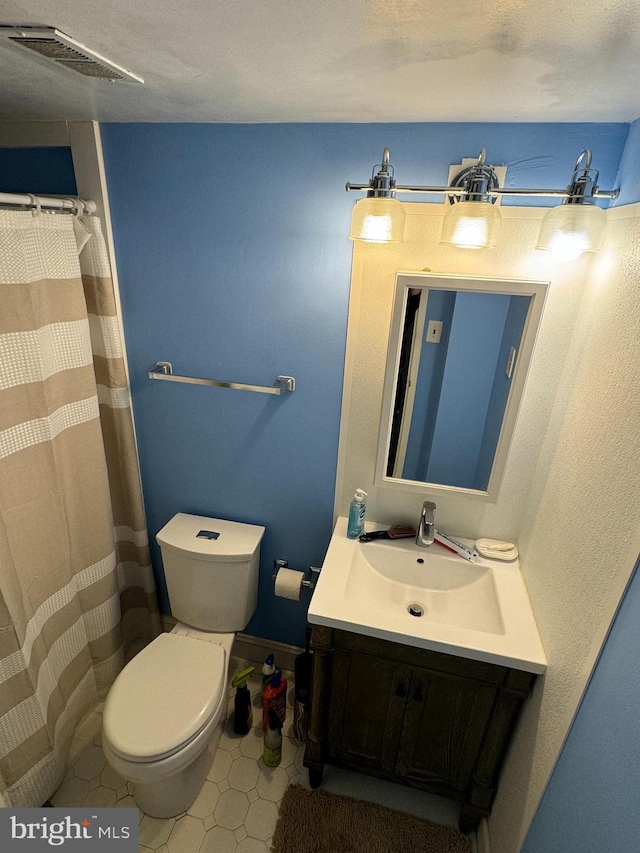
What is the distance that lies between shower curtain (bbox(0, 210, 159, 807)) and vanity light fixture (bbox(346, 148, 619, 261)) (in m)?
0.95

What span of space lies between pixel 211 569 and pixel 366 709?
74cm

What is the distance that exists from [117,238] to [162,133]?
38 centimetres

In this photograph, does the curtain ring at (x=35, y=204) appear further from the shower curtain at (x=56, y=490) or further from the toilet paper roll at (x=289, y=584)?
the toilet paper roll at (x=289, y=584)

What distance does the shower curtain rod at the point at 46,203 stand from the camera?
3.88 ft

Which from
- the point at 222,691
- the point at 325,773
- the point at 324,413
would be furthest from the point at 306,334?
the point at 325,773

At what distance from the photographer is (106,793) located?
157 cm

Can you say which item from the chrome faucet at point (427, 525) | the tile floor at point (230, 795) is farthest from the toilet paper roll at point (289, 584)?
the tile floor at point (230, 795)

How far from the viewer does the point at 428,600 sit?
1463mm

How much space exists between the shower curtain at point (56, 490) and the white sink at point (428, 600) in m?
0.92

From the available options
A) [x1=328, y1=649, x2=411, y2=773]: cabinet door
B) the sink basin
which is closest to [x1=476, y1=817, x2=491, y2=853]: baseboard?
[x1=328, y1=649, x2=411, y2=773]: cabinet door

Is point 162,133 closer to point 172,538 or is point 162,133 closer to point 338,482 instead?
point 338,482

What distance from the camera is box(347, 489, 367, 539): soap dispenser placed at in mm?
1510

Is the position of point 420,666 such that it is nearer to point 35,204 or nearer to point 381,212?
point 381,212

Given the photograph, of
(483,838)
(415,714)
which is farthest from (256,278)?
(483,838)
